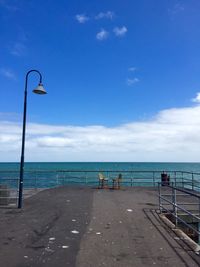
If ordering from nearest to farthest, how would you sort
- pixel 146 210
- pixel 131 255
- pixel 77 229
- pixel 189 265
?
pixel 189 265
pixel 131 255
pixel 77 229
pixel 146 210

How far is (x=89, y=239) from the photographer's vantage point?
7488 mm

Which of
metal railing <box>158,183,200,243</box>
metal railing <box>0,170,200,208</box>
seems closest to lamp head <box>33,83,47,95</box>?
metal railing <box>0,170,200,208</box>

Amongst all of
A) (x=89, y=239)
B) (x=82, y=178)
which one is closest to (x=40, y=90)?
(x=89, y=239)

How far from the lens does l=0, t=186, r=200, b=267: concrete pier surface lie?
19.6ft


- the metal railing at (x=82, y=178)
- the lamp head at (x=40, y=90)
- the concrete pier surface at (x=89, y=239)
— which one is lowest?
the concrete pier surface at (x=89, y=239)

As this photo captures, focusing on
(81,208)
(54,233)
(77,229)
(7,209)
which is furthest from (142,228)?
(7,209)

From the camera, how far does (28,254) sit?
633cm

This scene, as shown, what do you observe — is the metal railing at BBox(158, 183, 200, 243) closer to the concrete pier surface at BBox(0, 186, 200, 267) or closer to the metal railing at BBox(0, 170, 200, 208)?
the concrete pier surface at BBox(0, 186, 200, 267)

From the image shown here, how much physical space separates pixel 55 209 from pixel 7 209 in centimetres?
186

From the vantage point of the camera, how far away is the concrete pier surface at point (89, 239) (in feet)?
19.6

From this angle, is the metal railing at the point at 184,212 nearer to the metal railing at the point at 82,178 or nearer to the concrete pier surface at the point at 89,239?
the concrete pier surface at the point at 89,239

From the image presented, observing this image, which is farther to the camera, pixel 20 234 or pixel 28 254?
pixel 20 234

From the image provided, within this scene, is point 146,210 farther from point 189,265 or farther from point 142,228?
point 189,265

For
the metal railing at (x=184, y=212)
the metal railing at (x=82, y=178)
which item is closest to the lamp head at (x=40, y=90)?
the metal railing at (x=82, y=178)
